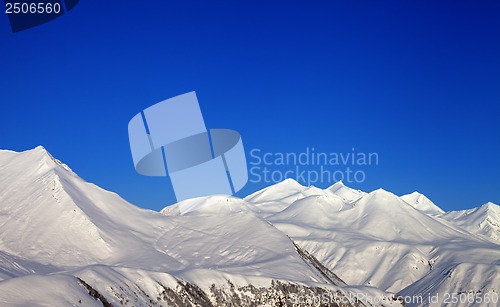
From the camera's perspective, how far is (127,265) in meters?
161

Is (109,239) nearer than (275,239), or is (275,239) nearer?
(109,239)

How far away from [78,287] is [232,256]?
300 ft

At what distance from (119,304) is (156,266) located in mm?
59863

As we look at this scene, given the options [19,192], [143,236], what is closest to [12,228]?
[19,192]

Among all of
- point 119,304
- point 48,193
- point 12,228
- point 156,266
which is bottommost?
point 119,304

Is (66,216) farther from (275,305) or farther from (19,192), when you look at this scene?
(275,305)

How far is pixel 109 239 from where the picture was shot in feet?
594

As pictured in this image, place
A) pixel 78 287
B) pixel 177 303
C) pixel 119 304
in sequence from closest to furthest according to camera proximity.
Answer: pixel 78 287 → pixel 119 304 → pixel 177 303

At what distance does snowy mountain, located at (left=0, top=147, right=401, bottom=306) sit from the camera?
349ft

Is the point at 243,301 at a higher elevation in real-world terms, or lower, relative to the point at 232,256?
lower

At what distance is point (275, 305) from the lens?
13688cm

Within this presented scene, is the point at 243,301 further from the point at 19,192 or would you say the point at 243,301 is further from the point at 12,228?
the point at 19,192

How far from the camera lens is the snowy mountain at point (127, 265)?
349ft

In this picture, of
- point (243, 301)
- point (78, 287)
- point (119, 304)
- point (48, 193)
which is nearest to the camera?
point (78, 287)
